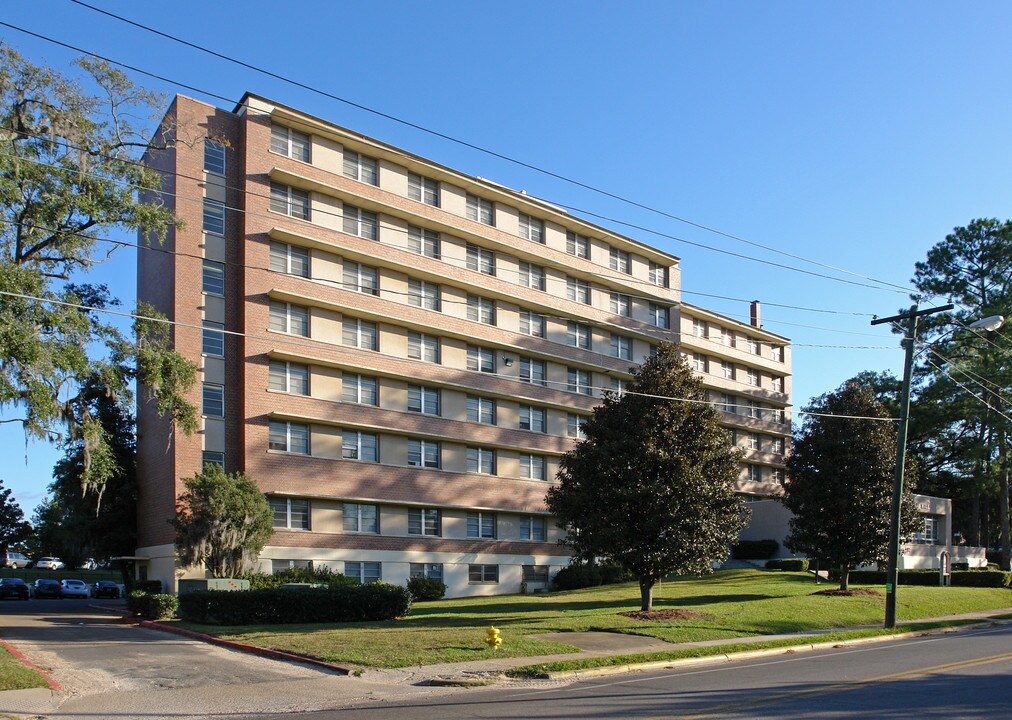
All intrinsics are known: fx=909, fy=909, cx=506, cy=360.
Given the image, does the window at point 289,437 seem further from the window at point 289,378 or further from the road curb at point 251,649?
the road curb at point 251,649

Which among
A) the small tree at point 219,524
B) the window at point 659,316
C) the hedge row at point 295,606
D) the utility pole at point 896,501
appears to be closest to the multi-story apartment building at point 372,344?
the small tree at point 219,524

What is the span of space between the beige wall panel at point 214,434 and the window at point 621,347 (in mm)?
26091

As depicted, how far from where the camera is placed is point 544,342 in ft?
172

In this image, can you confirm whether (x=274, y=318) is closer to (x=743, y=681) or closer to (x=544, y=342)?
(x=544, y=342)

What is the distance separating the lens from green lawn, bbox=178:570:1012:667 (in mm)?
21078

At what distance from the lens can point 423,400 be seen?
46406mm

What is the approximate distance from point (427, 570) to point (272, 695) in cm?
3027

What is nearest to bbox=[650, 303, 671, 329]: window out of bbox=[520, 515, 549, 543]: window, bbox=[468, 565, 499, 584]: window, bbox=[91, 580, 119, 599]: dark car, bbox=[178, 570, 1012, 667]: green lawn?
bbox=[520, 515, 549, 543]: window

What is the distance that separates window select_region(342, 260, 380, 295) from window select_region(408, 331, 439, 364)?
325 centimetres

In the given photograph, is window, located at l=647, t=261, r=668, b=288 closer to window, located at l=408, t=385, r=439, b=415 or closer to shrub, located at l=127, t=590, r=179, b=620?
window, located at l=408, t=385, r=439, b=415

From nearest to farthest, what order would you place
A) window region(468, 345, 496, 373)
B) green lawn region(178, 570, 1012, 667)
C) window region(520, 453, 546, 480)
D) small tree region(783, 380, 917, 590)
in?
1. green lawn region(178, 570, 1012, 667)
2. small tree region(783, 380, 917, 590)
3. window region(468, 345, 496, 373)
4. window region(520, 453, 546, 480)

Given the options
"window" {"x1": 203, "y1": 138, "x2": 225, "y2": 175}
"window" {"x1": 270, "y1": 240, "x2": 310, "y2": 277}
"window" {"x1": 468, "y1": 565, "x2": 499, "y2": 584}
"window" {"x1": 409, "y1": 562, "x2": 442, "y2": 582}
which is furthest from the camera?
"window" {"x1": 468, "y1": 565, "x2": 499, "y2": 584}

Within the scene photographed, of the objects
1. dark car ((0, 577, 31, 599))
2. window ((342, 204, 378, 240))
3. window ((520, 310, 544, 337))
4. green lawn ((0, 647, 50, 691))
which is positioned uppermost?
window ((342, 204, 378, 240))

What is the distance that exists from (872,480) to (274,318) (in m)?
26.4
